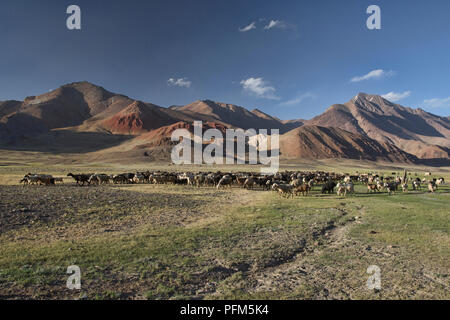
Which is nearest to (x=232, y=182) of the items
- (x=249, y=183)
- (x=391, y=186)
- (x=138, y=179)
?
(x=249, y=183)

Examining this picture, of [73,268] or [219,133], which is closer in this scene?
[73,268]

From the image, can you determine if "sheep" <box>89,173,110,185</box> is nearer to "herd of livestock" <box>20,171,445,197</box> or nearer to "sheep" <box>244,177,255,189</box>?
"herd of livestock" <box>20,171,445,197</box>

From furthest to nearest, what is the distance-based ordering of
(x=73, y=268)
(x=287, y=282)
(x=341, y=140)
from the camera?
(x=341, y=140) < (x=73, y=268) < (x=287, y=282)

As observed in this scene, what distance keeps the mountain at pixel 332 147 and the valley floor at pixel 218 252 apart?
11081 cm

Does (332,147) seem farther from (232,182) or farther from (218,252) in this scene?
(218,252)

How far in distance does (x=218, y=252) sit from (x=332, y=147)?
13523 centimetres

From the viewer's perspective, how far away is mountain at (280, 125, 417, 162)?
125688 millimetres

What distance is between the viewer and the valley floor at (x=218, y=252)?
6062mm

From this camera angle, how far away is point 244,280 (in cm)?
661

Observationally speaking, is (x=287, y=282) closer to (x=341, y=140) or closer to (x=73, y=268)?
(x=73, y=268)

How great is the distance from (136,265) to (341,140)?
487 ft

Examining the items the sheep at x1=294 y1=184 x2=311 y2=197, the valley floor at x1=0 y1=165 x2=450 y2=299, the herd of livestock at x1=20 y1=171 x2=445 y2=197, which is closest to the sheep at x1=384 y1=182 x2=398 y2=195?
the herd of livestock at x1=20 y1=171 x2=445 y2=197

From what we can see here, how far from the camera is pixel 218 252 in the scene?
851 centimetres
